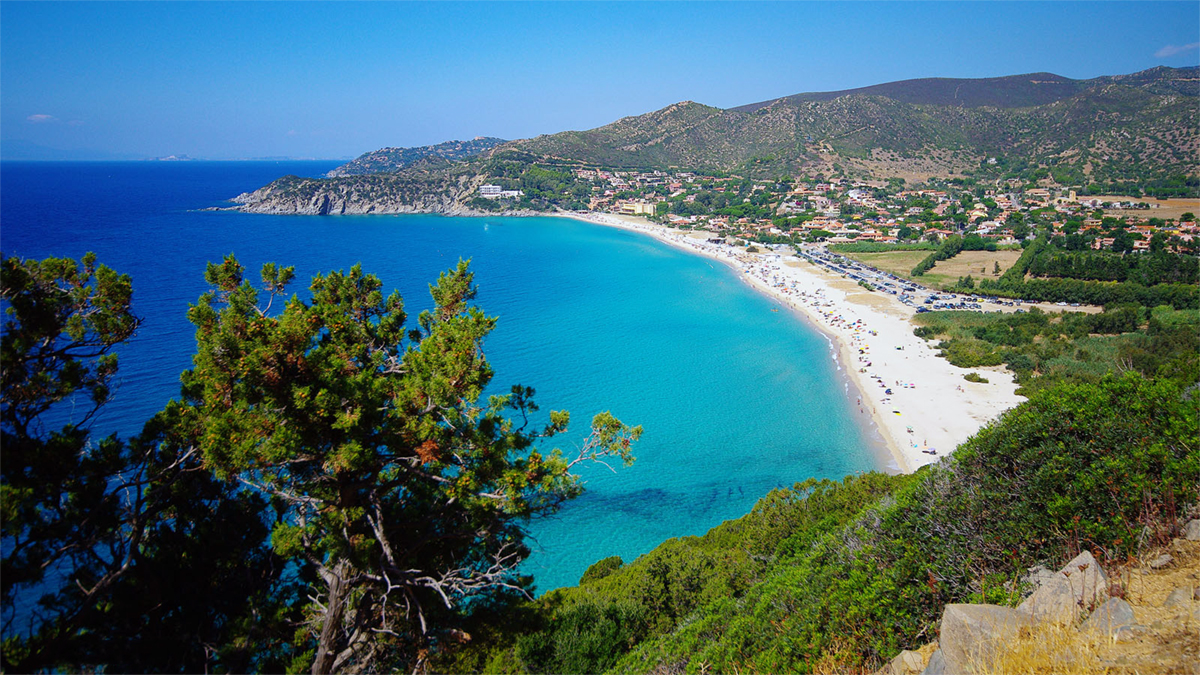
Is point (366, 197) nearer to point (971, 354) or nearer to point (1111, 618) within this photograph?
point (971, 354)

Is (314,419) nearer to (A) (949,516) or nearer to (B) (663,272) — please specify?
(A) (949,516)

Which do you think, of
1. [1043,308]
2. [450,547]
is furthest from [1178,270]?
[450,547]

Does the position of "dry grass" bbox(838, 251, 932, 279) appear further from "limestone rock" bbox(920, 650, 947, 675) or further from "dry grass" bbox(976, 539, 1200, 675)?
"limestone rock" bbox(920, 650, 947, 675)

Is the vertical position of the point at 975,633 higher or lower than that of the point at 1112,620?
lower

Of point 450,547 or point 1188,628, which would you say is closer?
point 1188,628

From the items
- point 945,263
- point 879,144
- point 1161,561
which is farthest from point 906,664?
point 879,144

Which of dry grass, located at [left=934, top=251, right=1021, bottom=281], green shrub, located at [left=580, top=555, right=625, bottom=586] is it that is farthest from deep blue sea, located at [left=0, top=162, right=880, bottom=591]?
dry grass, located at [left=934, top=251, right=1021, bottom=281]
